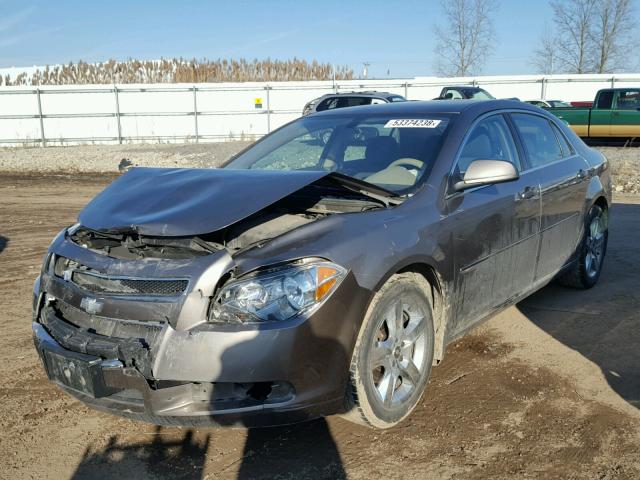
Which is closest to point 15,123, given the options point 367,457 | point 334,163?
point 334,163

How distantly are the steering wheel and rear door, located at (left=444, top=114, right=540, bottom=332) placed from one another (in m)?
0.22

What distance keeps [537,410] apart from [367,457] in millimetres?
1089

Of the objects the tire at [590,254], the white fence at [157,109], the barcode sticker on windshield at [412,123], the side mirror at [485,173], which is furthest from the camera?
the white fence at [157,109]

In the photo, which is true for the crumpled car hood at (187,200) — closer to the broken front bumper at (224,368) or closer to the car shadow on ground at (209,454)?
the broken front bumper at (224,368)

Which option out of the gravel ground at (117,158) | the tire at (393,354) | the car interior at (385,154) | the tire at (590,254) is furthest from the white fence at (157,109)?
the tire at (393,354)

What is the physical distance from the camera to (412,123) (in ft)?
13.6

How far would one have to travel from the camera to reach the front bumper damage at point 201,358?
2.63 metres

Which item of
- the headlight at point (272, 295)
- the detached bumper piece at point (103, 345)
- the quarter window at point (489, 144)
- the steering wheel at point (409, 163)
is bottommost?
the detached bumper piece at point (103, 345)

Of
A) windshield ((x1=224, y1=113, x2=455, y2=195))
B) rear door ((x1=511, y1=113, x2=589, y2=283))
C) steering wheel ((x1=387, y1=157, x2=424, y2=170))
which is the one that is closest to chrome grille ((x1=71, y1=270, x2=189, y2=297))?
windshield ((x1=224, y1=113, x2=455, y2=195))

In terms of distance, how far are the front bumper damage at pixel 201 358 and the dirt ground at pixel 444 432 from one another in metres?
0.33

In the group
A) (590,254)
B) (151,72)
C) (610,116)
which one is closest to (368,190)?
(590,254)

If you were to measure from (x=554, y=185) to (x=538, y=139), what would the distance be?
0.42 m

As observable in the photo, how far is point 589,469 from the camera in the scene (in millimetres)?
2854

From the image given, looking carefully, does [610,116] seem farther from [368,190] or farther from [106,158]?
[368,190]
